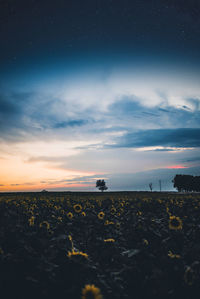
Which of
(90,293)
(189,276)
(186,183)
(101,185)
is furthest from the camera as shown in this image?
(101,185)

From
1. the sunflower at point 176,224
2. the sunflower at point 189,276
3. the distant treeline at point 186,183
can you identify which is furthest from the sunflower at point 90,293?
the distant treeline at point 186,183

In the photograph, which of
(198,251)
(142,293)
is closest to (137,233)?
(198,251)

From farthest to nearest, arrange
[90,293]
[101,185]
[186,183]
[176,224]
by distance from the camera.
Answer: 1. [101,185]
2. [186,183]
3. [176,224]
4. [90,293]

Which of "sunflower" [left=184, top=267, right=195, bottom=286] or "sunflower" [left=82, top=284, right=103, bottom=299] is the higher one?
"sunflower" [left=82, top=284, right=103, bottom=299]

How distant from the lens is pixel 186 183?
109875 mm

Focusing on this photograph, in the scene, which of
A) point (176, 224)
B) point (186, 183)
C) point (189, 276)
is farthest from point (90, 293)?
point (186, 183)

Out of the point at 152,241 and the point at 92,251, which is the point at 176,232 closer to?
the point at 152,241

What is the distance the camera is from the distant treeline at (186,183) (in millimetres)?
107750

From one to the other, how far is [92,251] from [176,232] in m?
2.69

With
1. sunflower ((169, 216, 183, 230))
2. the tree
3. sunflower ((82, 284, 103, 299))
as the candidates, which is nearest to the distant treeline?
the tree

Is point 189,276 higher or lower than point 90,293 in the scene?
lower

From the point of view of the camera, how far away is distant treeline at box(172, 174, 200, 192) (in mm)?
107750

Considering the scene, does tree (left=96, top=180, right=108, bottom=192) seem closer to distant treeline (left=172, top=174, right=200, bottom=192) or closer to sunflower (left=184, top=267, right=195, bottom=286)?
distant treeline (left=172, top=174, right=200, bottom=192)

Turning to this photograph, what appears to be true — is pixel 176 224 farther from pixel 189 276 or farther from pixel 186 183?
pixel 186 183
